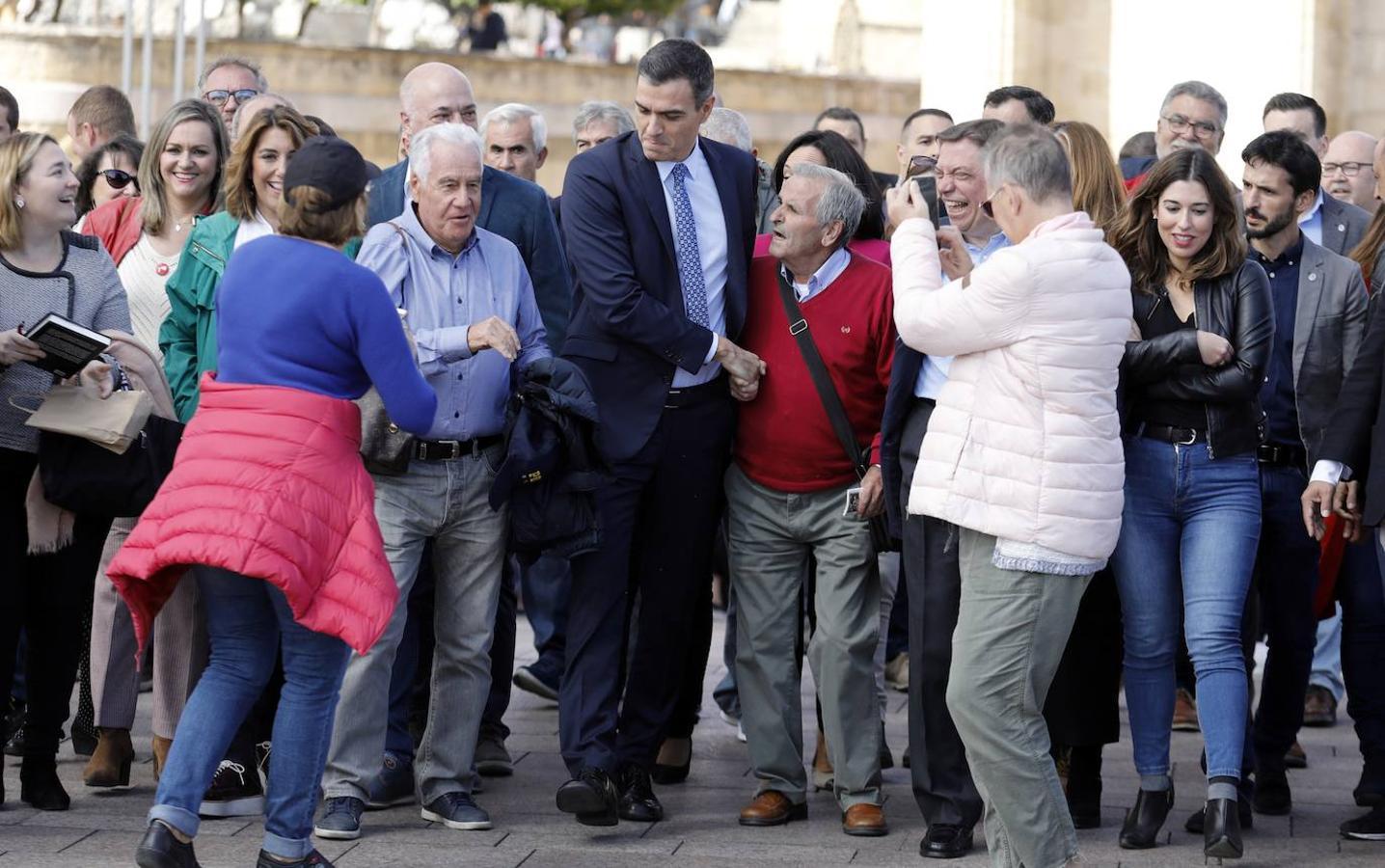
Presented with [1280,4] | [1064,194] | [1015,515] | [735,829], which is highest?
[1280,4]

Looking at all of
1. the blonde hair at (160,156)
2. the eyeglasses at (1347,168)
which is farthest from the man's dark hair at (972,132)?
the eyeglasses at (1347,168)

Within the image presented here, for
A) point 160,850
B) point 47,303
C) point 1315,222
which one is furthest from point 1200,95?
point 160,850

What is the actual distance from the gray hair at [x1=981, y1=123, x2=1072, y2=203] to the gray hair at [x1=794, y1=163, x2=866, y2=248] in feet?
3.45

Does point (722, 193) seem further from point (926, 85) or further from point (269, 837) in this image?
point (926, 85)

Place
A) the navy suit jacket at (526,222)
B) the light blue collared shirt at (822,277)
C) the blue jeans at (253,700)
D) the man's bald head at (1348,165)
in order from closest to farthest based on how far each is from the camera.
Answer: the blue jeans at (253,700) → the light blue collared shirt at (822,277) → the navy suit jacket at (526,222) → the man's bald head at (1348,165)

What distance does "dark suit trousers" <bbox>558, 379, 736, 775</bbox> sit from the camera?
658 cm

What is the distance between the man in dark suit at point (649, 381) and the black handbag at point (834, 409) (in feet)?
0.52

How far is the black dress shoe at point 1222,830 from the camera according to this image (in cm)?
598

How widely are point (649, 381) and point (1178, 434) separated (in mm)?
1598

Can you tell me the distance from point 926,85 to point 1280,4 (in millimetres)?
4812

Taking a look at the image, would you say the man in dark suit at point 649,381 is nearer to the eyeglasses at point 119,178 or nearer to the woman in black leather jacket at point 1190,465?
the woman in black leather jacket at point 1190,465

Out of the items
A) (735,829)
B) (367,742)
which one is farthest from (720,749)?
(367,742)

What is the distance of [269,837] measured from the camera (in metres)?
5.54

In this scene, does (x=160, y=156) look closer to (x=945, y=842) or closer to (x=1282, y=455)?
(x=945, y=842)
